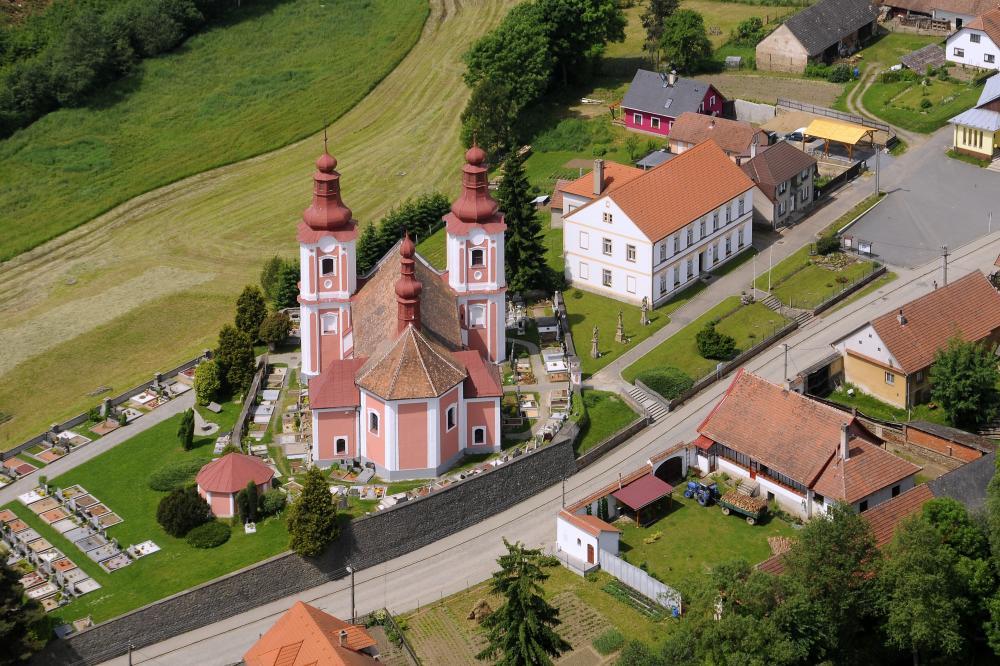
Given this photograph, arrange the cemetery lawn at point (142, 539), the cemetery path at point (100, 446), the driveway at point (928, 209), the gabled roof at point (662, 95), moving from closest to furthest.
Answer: the cemetery lawn at point (142, 539) → the cemetery path at point (100, 446) → the driveway at point (928, 209) → the gabled roof at point (662, 95)

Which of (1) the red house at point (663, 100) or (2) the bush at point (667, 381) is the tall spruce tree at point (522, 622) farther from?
(1) the red house at point (663, 100)

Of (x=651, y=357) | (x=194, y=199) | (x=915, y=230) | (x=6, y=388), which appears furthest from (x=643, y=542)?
(x=194, y=199)

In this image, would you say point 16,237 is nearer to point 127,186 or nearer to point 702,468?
point 127,186

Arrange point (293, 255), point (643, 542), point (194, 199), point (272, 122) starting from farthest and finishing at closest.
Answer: point (272, 122) < point (194, 199) < point (293, 255) < point (643, 542)

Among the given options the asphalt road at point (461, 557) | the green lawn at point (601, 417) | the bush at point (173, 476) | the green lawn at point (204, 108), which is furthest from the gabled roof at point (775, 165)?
the bush at point (173, 476)

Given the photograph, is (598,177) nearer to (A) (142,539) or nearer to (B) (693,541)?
(B) (693,541)

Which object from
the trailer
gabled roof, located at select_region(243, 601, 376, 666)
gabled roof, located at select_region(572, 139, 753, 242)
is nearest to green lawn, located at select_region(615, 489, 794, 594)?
the trailer

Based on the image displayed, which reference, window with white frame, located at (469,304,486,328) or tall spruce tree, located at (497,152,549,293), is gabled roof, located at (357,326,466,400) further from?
tall spruce tree, located at (497,152,549,293)
